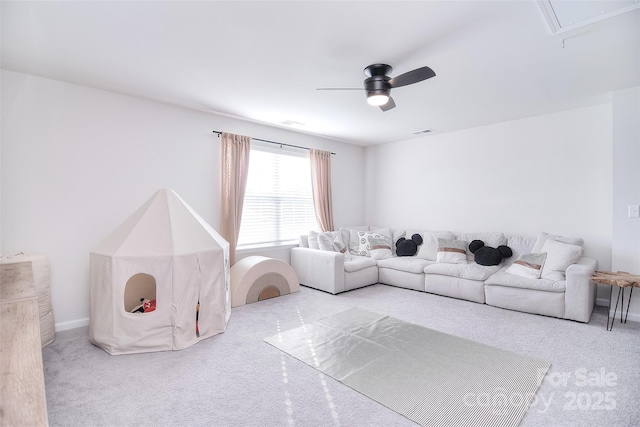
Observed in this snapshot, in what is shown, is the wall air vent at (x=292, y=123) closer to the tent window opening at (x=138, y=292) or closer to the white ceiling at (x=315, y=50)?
the white ceiling at (x=315, y=50)

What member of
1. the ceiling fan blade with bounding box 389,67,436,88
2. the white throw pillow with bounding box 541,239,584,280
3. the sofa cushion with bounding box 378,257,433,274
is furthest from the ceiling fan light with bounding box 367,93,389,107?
the white throw pillow with bounding box 541,239,584,280

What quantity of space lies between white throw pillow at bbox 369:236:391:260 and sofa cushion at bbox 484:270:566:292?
1.73 meters

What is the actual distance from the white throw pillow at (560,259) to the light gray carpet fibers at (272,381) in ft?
1.70

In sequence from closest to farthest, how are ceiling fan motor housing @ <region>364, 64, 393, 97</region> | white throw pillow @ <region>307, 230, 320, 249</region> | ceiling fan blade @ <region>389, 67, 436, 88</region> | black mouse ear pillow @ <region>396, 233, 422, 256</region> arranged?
ceiling fan blade @ <region>389, 67, 436, 88</region>, ceiling fan motor housing @ <region>364, 64, 393, 97</region>, white throw pillow @ <region>307, 230, 320, 249</region>, black mouse ear pillow @ <region>396, 233, 422, 256</region>

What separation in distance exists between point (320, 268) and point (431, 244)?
1916mm

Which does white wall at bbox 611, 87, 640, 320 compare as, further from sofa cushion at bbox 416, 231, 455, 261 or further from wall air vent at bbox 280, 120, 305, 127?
wall air vent at bbox 280, 120, 305, 127

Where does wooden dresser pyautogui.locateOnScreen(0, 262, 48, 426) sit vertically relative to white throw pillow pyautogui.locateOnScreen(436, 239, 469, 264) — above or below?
above

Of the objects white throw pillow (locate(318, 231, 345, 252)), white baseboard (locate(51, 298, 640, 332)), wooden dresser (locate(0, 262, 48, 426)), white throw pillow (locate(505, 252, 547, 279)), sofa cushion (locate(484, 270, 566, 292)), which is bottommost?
white baseboard (locate(51, 298, 640, 332))

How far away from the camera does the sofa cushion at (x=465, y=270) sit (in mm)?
4188

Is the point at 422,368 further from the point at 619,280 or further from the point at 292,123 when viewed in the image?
the point at 292,123

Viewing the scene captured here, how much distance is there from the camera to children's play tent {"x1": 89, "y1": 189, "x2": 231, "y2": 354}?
2.78 meters

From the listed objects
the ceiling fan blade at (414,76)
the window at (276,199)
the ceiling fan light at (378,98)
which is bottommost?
the window at (276,199)

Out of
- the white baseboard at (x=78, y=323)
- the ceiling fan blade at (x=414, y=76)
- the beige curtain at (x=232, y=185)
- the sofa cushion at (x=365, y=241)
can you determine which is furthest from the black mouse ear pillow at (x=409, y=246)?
the ceiling fan blade at (x=414, y=76)

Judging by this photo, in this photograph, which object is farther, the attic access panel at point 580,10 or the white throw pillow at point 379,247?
the white throw pillow at point 379,247
